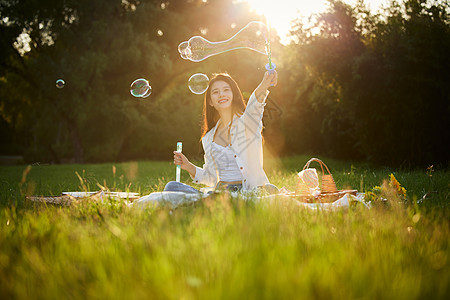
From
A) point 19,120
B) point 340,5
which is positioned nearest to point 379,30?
point 340,5

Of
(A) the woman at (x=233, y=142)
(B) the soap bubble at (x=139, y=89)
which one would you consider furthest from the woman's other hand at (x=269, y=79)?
(B) the soap bubble at (x=139, y=89)

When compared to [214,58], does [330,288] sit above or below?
below

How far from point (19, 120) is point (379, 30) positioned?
19203 mm

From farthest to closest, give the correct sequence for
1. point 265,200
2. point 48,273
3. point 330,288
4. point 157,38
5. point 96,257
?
1. point 157,38
2. point 265,200
3. point 96,257
4. point 48,273
5. point 330,288

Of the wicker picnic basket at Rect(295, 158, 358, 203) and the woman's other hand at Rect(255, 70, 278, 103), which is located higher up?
the woman's other hand at Rect(255, 70, 278, 103)

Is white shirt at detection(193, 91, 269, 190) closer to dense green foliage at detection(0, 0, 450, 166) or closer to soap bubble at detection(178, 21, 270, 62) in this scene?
soap bubble at detection(178, 21, 270, 62)

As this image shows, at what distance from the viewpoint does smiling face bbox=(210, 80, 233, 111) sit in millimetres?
4105

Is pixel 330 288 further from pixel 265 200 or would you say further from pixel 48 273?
pixel 265 200

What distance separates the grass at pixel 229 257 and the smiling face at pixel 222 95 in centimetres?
185

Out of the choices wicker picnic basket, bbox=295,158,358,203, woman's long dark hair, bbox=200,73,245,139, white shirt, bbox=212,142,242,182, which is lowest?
wicker picnic basket, bbox=295,158,358,203

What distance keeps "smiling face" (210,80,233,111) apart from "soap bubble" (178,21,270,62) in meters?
0.50

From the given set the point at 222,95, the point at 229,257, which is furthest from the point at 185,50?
the point at 229,257

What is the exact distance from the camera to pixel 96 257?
64.9 inches

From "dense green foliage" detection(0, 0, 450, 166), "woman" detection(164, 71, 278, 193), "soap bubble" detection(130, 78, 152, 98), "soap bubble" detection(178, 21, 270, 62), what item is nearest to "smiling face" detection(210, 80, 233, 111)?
"woman" detection(164, 71, 278, 193)
